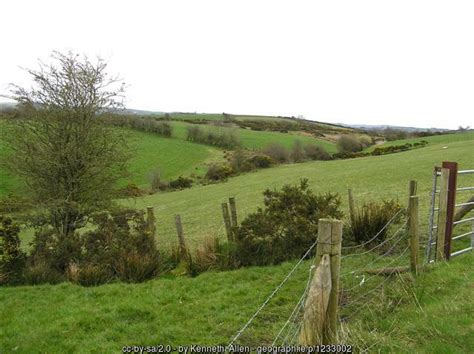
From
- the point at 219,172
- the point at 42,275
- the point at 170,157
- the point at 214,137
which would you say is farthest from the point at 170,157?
the point at 42,275

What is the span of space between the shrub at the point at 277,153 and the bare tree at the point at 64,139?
5283cm

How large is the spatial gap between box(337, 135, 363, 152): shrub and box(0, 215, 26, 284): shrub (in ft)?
248

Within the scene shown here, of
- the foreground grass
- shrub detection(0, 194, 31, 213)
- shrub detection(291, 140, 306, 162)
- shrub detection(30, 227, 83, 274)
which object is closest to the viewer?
the foreground grass

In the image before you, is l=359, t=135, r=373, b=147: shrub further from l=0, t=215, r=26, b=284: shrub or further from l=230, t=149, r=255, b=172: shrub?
l=0, t=215, r=26, b=284: shrub

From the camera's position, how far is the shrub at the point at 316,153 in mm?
71875

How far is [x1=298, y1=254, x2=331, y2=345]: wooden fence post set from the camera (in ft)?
12.4

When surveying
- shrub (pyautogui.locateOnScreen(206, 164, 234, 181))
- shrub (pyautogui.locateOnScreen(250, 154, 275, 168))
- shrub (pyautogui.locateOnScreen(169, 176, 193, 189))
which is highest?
shrub (pyautogui.locateOnScreen(250, 154, 275, 168))

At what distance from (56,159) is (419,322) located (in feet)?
46.9

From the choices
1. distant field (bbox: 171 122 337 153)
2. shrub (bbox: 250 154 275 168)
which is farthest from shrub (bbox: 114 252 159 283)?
distant field (bbox: 171 122 337 153)

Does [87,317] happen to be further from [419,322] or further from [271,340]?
[419,322]

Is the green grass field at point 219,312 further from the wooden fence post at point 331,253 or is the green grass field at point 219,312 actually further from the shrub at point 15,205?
the shrub at point 15,205

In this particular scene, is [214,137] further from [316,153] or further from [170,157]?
[316,153]

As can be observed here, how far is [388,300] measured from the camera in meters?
6.28

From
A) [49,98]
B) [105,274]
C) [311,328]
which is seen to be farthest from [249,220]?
[49,98]
